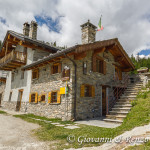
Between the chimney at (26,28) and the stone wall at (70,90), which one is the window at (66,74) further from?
the chimney at (26,28)

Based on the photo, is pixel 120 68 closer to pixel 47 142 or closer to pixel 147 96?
pixel 147 96

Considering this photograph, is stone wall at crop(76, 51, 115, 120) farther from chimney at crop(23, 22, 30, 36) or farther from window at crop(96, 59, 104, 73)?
chimney at crop(23, 22, 30, 36)

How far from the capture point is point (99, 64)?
11453mm

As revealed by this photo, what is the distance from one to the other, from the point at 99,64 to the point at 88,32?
2740 millimetres

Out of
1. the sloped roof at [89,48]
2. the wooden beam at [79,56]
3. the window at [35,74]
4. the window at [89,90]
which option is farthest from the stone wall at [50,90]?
the window at [89,90]

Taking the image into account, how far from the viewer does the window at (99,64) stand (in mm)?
10517

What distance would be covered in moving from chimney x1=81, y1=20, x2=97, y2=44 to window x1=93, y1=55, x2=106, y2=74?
1387mm

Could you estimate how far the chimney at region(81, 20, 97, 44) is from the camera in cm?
1050

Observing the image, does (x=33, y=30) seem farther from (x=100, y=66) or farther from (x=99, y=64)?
(x=100, y=66)

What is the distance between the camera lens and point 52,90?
9.77m

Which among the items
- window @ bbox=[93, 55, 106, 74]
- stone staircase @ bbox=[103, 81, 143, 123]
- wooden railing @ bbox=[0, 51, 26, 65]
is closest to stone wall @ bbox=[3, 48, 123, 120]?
window @ bbox=[93, 55, 106, 74]

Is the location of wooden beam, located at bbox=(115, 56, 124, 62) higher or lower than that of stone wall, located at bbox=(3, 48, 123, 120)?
higher

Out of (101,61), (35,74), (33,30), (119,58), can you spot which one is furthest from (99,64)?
(33,30)

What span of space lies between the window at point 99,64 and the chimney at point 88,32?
1.39m
